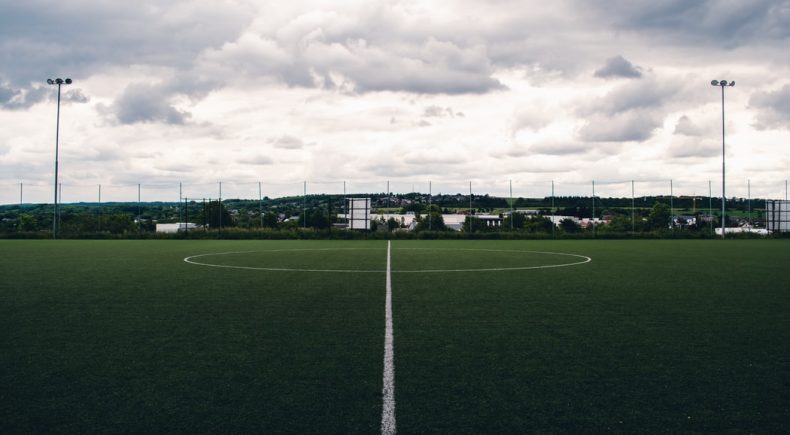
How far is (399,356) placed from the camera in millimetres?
6270

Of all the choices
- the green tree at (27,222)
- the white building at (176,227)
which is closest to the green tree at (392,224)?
the white building at (176,227)

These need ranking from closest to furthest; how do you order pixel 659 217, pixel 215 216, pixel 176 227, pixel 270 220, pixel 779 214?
pixel 215 216 → pixel 270 220 → pixel 659 217 → pixel 779 214 → pixel 176 227

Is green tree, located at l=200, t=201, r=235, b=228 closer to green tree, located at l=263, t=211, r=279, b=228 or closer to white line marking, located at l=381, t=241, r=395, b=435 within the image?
green tree, located at l=263, t=211, r=279, b=228

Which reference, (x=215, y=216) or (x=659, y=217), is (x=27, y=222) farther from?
(x=659, y=217)

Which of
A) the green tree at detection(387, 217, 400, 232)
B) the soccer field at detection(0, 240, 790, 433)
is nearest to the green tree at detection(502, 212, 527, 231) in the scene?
the green tree at detection(387, 217, 400, 232)

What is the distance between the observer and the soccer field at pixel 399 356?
450 cm

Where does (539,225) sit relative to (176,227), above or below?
above

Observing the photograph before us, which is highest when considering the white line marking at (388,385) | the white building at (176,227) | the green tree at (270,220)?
the green tree at (270,220)

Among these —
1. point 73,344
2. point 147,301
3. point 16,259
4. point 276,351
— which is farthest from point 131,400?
point 16,259

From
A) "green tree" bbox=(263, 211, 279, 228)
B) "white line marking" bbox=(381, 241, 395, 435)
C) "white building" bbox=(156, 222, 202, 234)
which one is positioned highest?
"green tree" bbox=(263, 211, 279, 228)

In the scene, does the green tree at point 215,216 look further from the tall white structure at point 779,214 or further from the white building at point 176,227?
the tall white structure at point 779,214

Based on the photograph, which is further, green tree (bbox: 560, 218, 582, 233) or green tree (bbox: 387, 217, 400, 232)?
green tree (bbox: 387, 217, 400, 232)

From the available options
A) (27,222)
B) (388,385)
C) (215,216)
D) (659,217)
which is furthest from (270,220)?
(388,385)

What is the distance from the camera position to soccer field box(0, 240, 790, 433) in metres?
4.50
